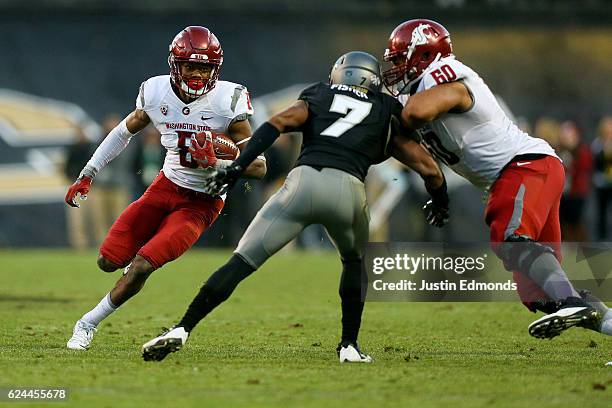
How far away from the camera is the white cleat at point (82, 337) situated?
693cm

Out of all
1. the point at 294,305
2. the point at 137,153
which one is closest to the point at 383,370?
the point at 294,305

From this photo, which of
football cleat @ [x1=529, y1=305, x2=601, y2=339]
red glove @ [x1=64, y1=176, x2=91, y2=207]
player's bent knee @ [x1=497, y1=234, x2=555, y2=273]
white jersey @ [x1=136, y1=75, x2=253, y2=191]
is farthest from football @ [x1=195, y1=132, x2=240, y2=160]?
football cleat @ [x1=529, y1=305, x2=601, y2=339]

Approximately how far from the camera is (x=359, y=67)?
21.3ft

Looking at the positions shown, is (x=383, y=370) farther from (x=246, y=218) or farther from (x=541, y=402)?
(x=246, y=218)

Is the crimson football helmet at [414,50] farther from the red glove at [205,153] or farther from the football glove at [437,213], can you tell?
the red glove at [205,153]

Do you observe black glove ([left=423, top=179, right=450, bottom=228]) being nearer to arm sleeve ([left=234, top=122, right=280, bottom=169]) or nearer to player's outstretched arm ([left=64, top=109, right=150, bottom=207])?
arm sleeve ([left=234, top=122, right=280, bottom=169])

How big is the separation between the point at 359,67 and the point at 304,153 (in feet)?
1.99

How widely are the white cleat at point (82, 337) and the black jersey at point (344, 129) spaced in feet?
5.81

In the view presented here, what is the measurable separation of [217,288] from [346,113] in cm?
120

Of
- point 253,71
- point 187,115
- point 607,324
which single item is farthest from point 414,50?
point 253,71

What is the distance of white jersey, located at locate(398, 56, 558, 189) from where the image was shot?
658 cm

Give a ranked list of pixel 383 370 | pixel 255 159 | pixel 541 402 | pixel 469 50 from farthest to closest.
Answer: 1. pixel 469 50
2. pixel 255 159
3. pixel 383 370
4. pixel 541 402

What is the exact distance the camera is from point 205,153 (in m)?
6.83

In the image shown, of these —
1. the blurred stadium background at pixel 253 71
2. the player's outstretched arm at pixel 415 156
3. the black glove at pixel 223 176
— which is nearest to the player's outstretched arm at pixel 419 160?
the player's outstretched arm at pixel 415 156
